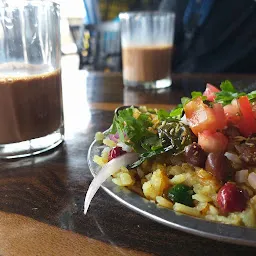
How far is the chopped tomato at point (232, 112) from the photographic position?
29.9 inches

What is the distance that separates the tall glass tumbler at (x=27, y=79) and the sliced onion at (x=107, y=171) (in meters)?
0.32

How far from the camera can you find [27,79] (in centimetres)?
95

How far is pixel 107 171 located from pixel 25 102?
1.14 feet

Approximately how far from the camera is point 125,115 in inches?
32.2

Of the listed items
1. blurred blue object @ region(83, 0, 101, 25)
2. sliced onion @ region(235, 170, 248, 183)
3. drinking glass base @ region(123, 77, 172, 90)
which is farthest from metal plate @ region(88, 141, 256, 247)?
blurred blue object @ region(83, 0, 101, 25)

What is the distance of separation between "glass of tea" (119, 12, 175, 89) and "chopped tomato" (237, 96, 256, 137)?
106 cm

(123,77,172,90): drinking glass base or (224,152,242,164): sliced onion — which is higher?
(224,152,242,164): sliced onion

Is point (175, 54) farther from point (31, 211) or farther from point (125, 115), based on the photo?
point (31, 211)

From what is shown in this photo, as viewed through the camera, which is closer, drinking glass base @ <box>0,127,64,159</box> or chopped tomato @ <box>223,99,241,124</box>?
chopped tomato @ <box>223,99,241,124</box>

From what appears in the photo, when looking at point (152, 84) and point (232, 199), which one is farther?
point (152, 84)

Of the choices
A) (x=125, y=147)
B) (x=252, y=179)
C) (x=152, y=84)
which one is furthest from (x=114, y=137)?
(x=152, y=84)

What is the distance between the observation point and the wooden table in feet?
1.91

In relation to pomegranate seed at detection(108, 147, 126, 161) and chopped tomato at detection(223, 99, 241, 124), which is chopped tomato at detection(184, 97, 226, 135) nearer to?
chopped tomato at detection(223, 99, 241, 124)

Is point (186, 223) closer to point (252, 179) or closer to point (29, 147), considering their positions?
point (252, 179)
